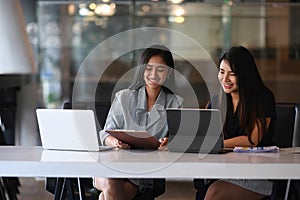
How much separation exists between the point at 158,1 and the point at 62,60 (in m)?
1.44

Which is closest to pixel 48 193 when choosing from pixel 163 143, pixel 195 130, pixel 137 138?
pixel 163 143

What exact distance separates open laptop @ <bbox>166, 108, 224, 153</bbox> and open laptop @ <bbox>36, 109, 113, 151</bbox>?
38 cm

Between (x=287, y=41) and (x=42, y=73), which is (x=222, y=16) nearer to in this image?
(x=287, y=41)

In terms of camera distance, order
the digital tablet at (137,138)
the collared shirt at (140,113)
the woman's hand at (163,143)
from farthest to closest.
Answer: the collared shirt at (140,113) < the woman's hand at (163,143) < the digital tablet at (137,138)

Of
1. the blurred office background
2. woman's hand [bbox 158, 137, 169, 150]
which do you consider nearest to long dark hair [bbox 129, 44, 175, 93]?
woman's hand [bbox 158, 137, 169, 150]

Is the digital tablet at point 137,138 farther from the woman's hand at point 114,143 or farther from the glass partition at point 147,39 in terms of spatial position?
the glass partition at point 147,39

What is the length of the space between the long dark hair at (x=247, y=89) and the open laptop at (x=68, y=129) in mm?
813

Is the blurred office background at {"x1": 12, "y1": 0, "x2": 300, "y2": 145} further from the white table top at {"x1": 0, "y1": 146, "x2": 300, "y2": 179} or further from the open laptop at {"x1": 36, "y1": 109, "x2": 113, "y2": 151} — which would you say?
the white table top at {"x1": 0, "y1": 146, "x2": 300, "y2": 179}

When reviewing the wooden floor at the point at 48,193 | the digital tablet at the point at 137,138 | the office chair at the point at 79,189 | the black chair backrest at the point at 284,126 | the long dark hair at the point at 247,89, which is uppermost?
the long dark hair at the point at 247,89

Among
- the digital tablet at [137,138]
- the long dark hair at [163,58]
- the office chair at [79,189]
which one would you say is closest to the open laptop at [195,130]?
the digital tablet at [137,138]

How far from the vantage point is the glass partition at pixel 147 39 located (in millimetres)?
8102

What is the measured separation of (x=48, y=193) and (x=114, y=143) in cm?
277

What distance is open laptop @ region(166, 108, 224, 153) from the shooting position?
3.00m

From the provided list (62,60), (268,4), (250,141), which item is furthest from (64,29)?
(250,141)
